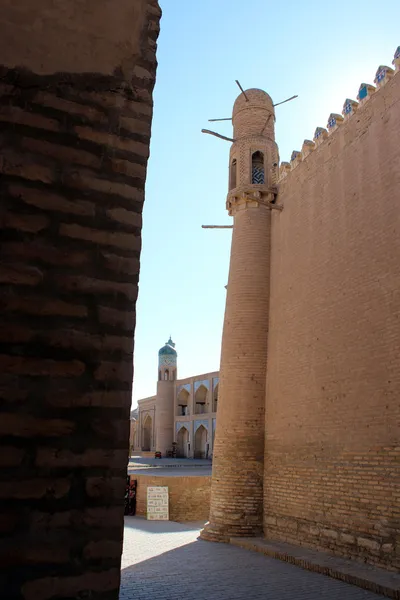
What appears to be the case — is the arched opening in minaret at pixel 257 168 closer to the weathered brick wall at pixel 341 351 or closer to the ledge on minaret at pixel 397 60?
the weathered brick wall at pixel 341 351

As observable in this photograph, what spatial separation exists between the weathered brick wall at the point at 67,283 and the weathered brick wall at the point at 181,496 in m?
13.4

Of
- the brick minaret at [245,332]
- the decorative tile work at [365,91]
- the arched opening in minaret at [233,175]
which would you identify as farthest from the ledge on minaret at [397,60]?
the arched opening in minaret at [233,175]

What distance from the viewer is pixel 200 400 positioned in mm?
32625

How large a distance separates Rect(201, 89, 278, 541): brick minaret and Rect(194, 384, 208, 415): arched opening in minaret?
2064 cm

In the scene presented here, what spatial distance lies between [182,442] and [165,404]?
8.72 ft

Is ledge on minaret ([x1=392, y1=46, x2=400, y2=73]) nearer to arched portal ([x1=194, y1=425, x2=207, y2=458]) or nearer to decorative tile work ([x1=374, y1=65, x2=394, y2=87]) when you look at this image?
decorative tile work ([x1=374, y1=65, x2=394, y2=87])

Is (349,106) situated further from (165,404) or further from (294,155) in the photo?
(165,404)

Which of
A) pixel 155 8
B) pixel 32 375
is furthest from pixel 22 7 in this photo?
pixel 32 375

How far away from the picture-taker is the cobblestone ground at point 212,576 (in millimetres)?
6770

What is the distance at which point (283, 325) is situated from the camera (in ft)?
A: 36.3

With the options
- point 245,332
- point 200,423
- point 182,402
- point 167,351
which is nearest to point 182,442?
point 182,402

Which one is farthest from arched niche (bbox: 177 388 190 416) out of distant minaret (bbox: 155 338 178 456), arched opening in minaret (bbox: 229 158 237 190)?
arched opening in minaret (bbox: 229 158 237 190)

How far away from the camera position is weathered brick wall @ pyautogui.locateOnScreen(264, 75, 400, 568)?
801 cm

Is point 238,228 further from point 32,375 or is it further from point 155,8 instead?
point 32,375
